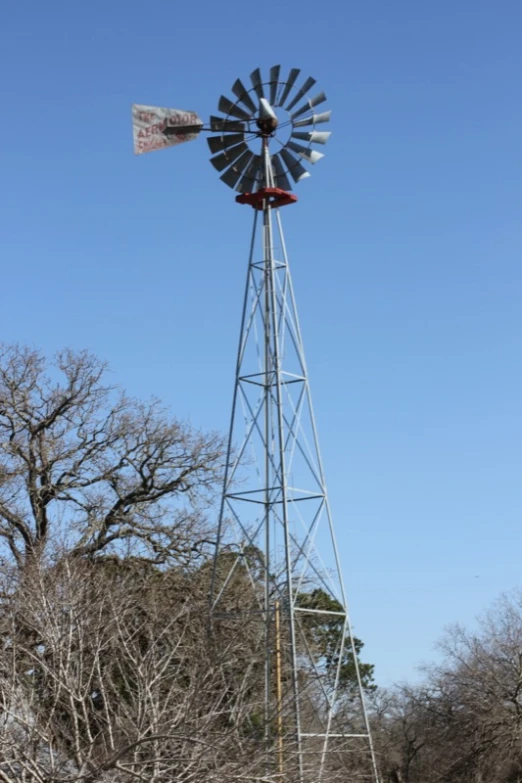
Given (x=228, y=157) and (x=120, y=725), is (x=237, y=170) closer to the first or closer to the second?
(x=228, y=157)

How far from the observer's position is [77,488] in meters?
29.5

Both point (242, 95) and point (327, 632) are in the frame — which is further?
point (327, 632)

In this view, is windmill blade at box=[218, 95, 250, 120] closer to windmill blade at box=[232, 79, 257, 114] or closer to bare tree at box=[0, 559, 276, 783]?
windmill blade at box=[232, 79, 257, 114]

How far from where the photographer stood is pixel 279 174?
23328mm

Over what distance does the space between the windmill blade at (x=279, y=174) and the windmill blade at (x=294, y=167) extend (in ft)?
0.36

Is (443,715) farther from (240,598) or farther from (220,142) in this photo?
(220,142)


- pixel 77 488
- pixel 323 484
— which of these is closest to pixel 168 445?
pixel 77 488

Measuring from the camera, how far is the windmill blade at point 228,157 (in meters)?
23.1

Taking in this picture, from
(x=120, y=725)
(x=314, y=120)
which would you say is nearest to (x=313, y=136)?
(x=314, y=120)

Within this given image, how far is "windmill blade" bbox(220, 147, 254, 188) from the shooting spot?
2314 cm

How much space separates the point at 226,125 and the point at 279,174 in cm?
132

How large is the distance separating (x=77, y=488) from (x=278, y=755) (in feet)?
43.3

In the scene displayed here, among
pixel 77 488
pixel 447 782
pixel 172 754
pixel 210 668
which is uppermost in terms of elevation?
pixel 77 488

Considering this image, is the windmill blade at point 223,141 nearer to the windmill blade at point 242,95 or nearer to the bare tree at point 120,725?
the windmill blade at point 242,95
